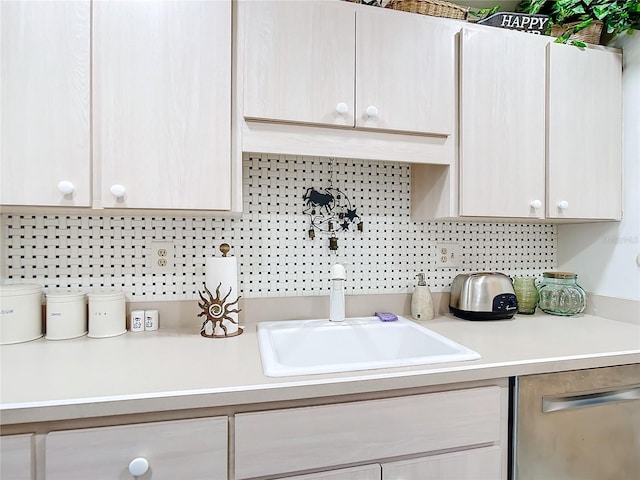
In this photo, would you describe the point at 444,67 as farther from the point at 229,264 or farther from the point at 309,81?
the point at 229,264

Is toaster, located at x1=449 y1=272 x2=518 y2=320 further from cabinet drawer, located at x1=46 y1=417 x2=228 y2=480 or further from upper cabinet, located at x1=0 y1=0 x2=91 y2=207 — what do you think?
upper cabinet, located at x1=0 y1=0 x2=91 y2=207

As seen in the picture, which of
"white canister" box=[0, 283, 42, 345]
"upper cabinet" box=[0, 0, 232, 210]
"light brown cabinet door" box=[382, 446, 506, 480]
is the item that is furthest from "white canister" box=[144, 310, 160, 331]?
"light brown cabinet door" box=[382, 446, 506, 480]

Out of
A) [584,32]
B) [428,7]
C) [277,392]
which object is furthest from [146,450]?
[584,32]

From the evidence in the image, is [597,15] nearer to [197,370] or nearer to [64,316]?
[197,370]

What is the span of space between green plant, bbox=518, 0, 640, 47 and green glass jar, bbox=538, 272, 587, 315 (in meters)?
1.01

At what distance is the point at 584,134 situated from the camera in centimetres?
153

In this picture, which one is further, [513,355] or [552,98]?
[552,98]

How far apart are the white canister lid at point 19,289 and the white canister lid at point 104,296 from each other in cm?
16

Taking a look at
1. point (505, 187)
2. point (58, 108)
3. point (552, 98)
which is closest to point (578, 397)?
point (505, 187)

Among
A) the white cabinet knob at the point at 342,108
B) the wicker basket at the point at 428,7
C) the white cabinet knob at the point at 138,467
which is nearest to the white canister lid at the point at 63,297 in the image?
the white cabinet knob at the point at 138,467

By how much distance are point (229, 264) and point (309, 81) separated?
699 millimetres

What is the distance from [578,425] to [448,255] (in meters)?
0.82

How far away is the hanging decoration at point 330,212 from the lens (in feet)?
5.22

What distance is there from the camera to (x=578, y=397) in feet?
3.69
